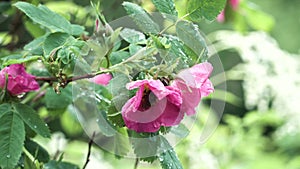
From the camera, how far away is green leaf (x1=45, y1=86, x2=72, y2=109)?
876mm

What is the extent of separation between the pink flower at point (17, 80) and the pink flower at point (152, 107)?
0.17 m

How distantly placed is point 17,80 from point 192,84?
0.22m

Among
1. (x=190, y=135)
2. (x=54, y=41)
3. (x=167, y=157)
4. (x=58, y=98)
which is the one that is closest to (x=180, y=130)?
(x=167, y=157)

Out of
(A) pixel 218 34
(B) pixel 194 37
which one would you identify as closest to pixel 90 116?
(B) pixel 194 37

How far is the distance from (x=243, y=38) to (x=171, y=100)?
3.62 ft

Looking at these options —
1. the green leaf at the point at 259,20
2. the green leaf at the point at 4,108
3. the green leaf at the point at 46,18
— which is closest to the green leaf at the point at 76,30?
the green leaf at the point at 46,18

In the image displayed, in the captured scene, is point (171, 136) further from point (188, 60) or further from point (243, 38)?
point (243, 38)

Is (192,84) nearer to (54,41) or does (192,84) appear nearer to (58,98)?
(54,41)

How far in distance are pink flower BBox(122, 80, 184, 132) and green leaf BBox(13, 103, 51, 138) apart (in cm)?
17

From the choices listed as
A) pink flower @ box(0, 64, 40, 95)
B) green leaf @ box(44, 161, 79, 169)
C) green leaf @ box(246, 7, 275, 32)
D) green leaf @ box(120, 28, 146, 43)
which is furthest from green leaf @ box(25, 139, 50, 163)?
green leaf @ box(246, 7, 275, 32)

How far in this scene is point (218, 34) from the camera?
63.7 inches

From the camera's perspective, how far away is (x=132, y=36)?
0.65 metres

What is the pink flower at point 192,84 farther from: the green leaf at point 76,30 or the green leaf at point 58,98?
the green leaf at point 58,98

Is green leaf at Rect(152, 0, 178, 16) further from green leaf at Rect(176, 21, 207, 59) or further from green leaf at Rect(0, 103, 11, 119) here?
green leaf at Rect(0, 103, 11, 119)
